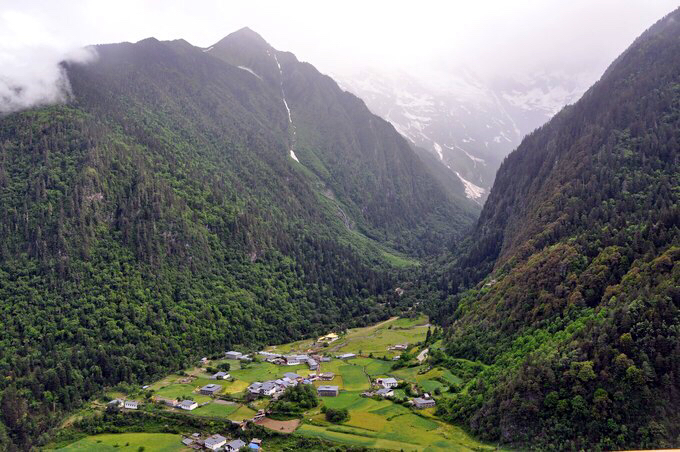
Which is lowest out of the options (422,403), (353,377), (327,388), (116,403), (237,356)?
(237,356)

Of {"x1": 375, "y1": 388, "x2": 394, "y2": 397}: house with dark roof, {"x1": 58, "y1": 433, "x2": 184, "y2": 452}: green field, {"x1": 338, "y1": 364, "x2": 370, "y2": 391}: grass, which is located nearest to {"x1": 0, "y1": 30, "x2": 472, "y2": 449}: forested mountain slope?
{"x1": 58, "y1": 433, "x2": 184, "y2": 452}: green field

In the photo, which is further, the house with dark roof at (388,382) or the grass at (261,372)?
the grass at (261,372)

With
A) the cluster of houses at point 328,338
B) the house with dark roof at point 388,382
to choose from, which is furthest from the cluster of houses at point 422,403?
the cluster of houses at point 328,338

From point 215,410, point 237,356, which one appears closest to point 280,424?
point 215,410

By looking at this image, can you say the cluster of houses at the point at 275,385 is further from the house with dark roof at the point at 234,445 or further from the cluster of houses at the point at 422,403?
the cluster of houses at the point at 422,403

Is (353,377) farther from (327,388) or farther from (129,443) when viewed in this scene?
(129,443)

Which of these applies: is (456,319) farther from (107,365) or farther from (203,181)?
(203,181)
